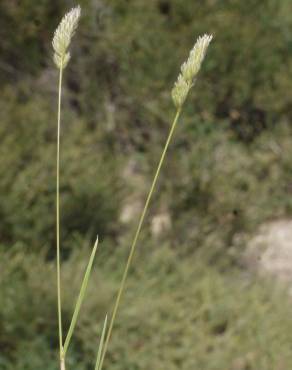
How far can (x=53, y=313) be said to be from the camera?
537 cm

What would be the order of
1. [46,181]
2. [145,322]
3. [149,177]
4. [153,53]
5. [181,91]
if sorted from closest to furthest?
[181,91], [145,322], [46,181], [149,177], [153,53]

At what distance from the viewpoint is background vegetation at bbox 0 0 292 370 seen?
541cm

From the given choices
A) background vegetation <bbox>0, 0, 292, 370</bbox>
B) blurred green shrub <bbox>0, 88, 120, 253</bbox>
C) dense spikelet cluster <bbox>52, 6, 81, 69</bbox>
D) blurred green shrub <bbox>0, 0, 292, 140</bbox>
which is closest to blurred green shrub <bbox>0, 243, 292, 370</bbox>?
background vegetation <bbox>0, 0, 292, 370</bbox>

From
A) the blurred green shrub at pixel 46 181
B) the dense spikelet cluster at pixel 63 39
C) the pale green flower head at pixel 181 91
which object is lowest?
the pale green flower head at pixel 181 91

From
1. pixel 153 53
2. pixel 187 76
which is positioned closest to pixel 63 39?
pixel 187 76

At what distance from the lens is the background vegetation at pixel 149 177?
5.41m

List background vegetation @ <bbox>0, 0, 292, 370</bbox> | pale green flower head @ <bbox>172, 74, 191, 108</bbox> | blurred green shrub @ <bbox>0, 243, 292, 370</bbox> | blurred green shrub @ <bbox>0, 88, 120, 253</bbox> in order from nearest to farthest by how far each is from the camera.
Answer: pale green flower head @ <bbox>172, 74, 191, 108</bbox>, blurred green shrub @ <bbox>0, 243, 292, 370</bbox>, background vegetation @ <bbox>0, 0, 292, 370</bbox>, blurred green shrub @ <bbox>0, 88, 120, 253</bbox>

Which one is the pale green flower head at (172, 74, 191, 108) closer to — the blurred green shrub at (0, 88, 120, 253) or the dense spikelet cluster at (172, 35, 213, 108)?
the dense spikelet cluster at (172, 35, 213, 108)

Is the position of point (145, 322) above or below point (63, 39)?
above

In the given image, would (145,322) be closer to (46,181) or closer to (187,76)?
(46,181)

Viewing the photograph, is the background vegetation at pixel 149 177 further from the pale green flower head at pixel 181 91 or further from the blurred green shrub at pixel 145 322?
the pale green flower head at pixel 181 91

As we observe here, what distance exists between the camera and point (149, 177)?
7.40 m

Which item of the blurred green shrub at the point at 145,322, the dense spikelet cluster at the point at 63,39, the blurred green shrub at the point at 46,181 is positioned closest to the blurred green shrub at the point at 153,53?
the blurred green shrub at the point at 46,181

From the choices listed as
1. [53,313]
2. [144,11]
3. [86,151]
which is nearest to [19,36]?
[144,11]
